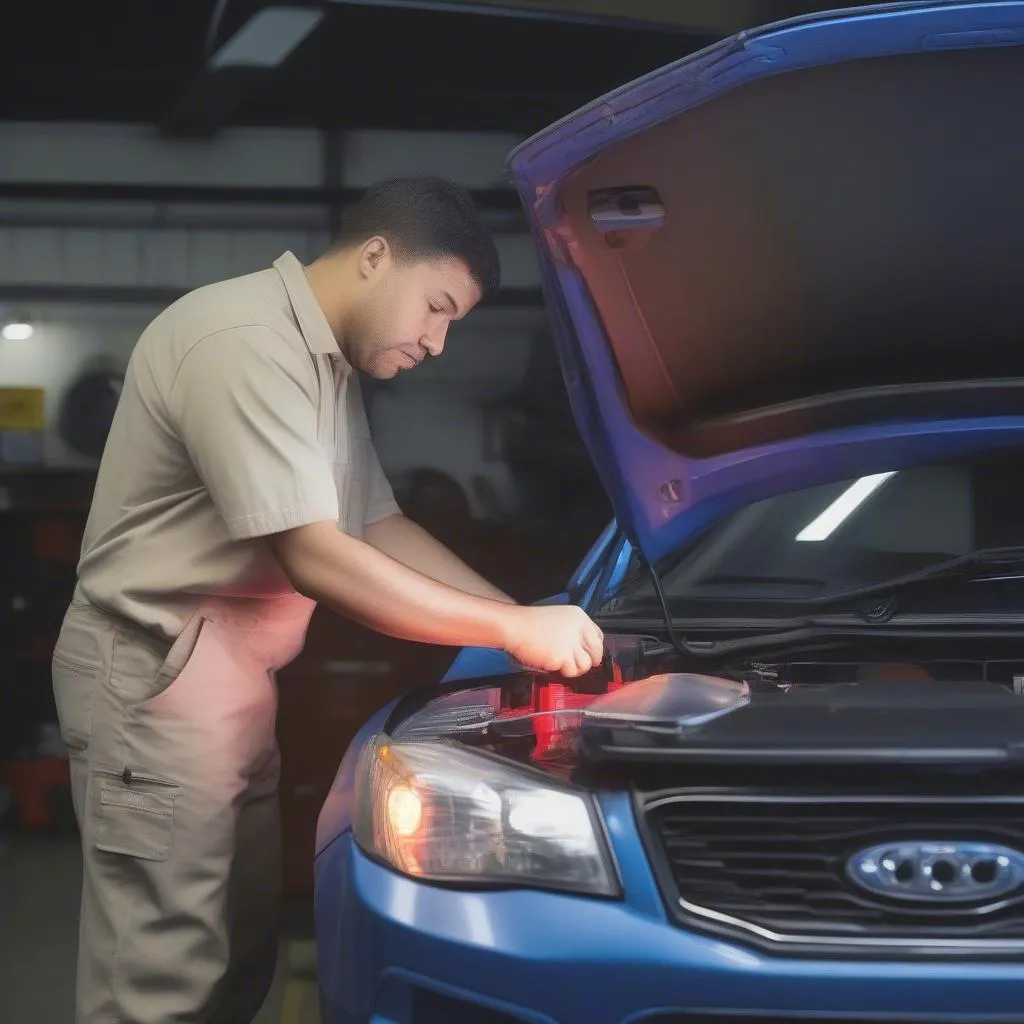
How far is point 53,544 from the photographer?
327cm

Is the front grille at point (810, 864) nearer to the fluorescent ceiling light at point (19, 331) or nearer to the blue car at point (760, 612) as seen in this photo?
the blue car at point (760, 612)

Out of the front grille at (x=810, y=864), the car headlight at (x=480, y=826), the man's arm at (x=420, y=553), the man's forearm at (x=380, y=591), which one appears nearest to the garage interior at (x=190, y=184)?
the man's arm at (x=420, y=553)

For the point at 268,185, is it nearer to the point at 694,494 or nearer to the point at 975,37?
the point at 694,494

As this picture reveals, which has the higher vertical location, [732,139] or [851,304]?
[732,139]

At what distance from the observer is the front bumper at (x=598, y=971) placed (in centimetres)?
125

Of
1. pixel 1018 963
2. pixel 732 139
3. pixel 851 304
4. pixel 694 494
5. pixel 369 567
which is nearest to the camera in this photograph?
pixel 1018 963

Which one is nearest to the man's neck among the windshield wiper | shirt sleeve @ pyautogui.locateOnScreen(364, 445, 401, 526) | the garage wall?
shirt sleeve @ pyautogui.locateOnScreen(364, 445, 401, 526)

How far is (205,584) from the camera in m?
1.90

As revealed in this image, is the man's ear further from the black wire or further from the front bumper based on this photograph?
the front bumper

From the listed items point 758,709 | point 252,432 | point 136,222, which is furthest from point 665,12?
point 758,709

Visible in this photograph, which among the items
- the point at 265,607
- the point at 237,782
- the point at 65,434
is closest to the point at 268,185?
the point at 65,434

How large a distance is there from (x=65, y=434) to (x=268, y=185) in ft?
2.72

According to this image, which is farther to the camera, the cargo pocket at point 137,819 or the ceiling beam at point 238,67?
the ceiling beam at point 238,67

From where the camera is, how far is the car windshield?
1996mm
